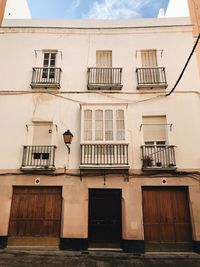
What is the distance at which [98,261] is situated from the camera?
689 centimetres

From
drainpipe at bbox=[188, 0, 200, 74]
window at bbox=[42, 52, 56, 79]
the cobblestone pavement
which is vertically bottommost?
the cobblestone pavement

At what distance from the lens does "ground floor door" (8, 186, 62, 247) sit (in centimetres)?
827

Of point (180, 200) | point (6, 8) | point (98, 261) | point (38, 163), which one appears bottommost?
point (98, 261)

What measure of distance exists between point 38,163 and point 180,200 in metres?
6.11

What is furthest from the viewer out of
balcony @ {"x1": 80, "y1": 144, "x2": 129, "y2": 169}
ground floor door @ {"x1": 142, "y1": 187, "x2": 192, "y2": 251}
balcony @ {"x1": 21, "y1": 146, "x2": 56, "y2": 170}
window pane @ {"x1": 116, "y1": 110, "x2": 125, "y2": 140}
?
window pane @ {"x1": 116, "y1": 110, "x2": 125, "y2": 140}

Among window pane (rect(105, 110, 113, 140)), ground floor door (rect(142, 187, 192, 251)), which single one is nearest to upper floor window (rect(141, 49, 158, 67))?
window pane (rect(105, 110, 113, 140))

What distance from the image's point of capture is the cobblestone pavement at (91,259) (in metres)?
6.57

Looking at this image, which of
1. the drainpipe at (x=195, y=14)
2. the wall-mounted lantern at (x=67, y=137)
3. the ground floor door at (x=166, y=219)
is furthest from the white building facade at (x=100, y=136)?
the drainpipe at (x=195, y=14)

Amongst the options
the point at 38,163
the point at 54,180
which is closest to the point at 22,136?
the point at 38,163

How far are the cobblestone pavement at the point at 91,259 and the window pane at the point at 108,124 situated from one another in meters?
4.50

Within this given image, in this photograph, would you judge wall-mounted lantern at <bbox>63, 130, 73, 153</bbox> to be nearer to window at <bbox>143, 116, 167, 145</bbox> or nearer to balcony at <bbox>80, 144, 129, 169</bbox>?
balcony at <bbox>80, 144, 129, 169</bbox>

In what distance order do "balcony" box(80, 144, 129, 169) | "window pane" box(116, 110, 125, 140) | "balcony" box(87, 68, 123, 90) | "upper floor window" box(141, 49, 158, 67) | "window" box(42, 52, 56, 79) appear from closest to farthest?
"balcony" box(80, 144, 129, 169) < "window pane" box(116, 110, 125, 140) < "balcony" box(87, 68, 123, 90) < "window" box(42, 52, 56, 79) < "upper floor window" box(141, 49, 158, 67)

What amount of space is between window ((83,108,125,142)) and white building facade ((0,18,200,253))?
0.04 meters

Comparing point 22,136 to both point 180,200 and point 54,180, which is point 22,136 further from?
point 180,200
